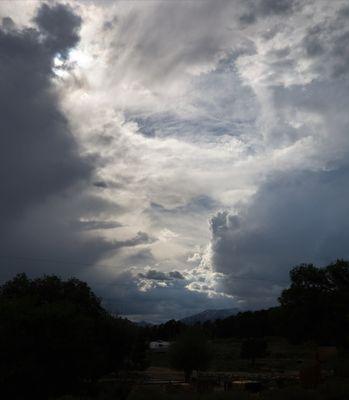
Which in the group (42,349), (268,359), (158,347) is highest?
(158,347)

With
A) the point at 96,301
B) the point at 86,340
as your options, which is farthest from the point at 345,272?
the point at 86,340

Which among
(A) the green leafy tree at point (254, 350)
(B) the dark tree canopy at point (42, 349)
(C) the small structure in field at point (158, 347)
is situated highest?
(C) the small structure in field at point (158, 347)

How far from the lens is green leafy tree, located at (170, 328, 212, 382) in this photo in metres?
64.6

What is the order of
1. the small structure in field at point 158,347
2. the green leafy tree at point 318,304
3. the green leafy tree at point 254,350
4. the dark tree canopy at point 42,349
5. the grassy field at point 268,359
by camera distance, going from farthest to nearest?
the small structure in field at point 158,347, the green leafy tree at point 254,350, the grassy field at point 268,359, the green leafy tree at point 318,304, the dark tree canopy at point 42,349

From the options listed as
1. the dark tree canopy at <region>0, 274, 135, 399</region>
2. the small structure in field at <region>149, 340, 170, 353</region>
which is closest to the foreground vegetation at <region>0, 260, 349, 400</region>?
the dark tree canopy at <region>0, 274, 135, 399</region>

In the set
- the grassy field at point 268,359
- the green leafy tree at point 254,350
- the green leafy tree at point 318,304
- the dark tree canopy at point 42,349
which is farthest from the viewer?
the green leafy tree at point 254,350

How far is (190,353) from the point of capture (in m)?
64.6

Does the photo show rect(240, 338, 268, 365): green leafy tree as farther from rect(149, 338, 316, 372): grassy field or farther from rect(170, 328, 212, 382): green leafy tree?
rect(170, 328, 212, 382): green leafy tree

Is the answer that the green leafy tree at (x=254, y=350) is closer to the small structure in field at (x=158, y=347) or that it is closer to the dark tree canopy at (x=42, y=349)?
the small structure in field at (x=158, y=347)

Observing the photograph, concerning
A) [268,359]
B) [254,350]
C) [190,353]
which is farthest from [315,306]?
[268,359]

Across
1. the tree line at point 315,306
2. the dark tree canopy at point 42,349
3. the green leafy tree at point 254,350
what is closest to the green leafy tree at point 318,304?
the tree line at point 315,306

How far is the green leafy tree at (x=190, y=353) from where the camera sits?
64.6 meters

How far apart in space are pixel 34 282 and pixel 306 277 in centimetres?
3074

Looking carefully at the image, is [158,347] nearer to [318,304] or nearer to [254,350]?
[254,350]
